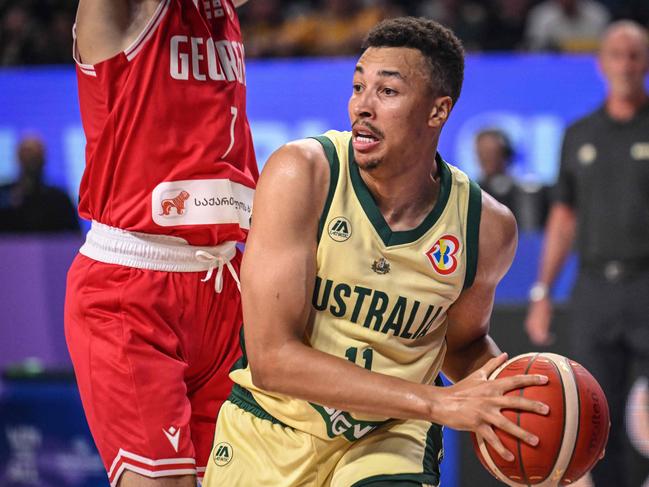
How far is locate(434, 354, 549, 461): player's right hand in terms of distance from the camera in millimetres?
2834

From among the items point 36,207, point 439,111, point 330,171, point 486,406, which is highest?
point 439,111

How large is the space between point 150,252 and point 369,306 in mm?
868

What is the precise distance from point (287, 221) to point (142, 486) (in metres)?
1.00

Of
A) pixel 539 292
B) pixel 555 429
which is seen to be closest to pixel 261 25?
pixel 539 292

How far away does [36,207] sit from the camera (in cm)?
859

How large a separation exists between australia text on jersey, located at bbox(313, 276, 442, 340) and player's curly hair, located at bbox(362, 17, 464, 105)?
0.64 m

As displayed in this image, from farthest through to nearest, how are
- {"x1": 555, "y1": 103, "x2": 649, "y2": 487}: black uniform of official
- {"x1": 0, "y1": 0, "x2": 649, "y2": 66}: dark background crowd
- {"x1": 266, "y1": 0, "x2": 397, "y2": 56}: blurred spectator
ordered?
1. {"x1": 266, "y1": 0, "x2": 397, "y2": 56}: blurred spectator
2. {"x1": 0, "y1": 0, "x2": 649, "y2": 66}: dark background crowd
3. {"x1": 555, "y1": 103, "x2": 649, "y2": 487}: black uniform of official

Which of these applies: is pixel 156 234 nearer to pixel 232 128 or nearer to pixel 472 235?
pixel 232 128

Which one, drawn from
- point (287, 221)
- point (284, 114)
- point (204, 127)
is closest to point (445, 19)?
point (284, 114)

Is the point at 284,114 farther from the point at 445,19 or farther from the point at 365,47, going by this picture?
the point at 365,47

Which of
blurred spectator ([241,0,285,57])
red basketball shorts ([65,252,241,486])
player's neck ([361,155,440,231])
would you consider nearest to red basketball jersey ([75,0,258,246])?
red basketball shorts ([65,252,241,486])

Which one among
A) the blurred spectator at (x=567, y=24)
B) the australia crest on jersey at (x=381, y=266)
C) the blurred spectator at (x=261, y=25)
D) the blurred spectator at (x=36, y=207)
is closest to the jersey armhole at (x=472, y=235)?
the australia crest on jersey at (x=381, y=266)

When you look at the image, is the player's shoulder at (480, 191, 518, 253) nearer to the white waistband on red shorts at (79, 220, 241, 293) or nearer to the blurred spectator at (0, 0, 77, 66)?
the white waistband on red shorts at (79, 220, 241, 293)

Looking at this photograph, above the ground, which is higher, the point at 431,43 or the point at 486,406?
the point at 431,43
